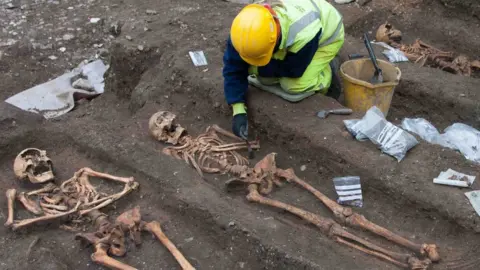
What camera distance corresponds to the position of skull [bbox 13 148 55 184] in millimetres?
4664

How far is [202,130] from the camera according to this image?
532 centimetres

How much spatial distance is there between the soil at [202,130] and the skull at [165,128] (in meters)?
0.10

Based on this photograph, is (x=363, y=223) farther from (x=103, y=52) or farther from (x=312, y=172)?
(x=103, y=52)

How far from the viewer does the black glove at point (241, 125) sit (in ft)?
16.2

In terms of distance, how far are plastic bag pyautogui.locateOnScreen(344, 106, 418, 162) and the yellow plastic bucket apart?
471 millimetres

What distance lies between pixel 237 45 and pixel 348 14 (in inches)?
138

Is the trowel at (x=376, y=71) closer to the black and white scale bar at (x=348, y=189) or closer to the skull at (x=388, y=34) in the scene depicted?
the black and white scale bar at (x=348, y=189)

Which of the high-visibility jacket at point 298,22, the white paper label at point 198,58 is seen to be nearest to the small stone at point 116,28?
the white paper label at point 198,58

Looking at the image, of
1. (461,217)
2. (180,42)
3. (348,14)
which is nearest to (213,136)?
(180,42)

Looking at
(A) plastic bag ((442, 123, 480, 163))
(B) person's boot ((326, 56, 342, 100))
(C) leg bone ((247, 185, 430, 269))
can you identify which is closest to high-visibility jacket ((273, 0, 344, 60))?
(B) person's boot ((326, 56, 342, 100))

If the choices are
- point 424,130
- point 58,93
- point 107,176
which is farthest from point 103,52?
point 424,130

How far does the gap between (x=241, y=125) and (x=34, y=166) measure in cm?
179

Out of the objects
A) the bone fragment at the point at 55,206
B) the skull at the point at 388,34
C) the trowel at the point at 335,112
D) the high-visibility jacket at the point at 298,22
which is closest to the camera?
the bone fragment at the point at 55,206

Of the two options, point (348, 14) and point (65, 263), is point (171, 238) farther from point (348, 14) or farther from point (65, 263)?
point (348, 14)
